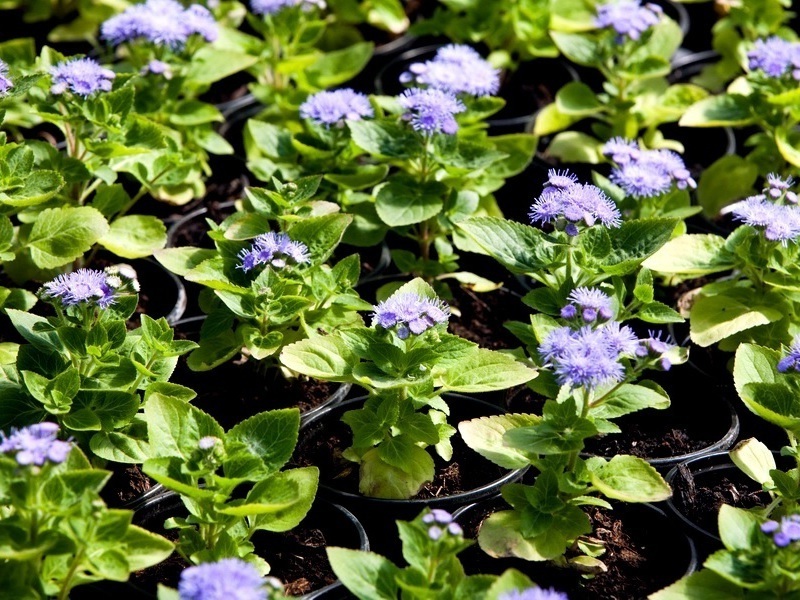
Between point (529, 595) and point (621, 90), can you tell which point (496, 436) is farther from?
point (621, 90)

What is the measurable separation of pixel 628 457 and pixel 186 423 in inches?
50.1

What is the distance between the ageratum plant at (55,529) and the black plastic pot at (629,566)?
Answer: 1.01 meters

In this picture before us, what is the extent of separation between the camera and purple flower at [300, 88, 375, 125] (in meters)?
4.26

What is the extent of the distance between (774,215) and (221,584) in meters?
2.22

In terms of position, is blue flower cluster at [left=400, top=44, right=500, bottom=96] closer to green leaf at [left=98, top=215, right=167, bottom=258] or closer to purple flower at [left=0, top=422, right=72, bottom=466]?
green leaf at [left=98, top=215, right=167, bottom=258]

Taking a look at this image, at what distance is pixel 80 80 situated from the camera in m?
4.07

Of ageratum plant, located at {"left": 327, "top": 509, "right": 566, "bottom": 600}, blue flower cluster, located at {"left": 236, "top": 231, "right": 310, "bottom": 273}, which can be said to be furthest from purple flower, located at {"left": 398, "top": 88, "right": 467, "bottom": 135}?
ageratum plant, located at {"left": 327, "top": 509, "right": 566, "bottom": 600}

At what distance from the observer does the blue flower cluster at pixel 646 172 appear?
13.4 ft

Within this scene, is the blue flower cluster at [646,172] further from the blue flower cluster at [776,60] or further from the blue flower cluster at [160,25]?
the blue flower cluster at [160,25]

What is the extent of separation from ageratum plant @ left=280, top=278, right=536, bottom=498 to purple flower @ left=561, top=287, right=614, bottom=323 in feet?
0.88

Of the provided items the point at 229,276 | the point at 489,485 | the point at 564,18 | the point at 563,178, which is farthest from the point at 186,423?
the point at 564,18

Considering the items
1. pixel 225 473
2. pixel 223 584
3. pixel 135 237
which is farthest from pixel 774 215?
pixel 135 237

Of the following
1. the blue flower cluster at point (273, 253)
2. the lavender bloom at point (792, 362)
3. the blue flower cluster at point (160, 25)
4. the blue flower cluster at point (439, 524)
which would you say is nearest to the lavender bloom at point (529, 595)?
the blue flower cluster at point (439, 524)

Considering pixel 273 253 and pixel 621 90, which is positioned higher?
pixel 273 253
